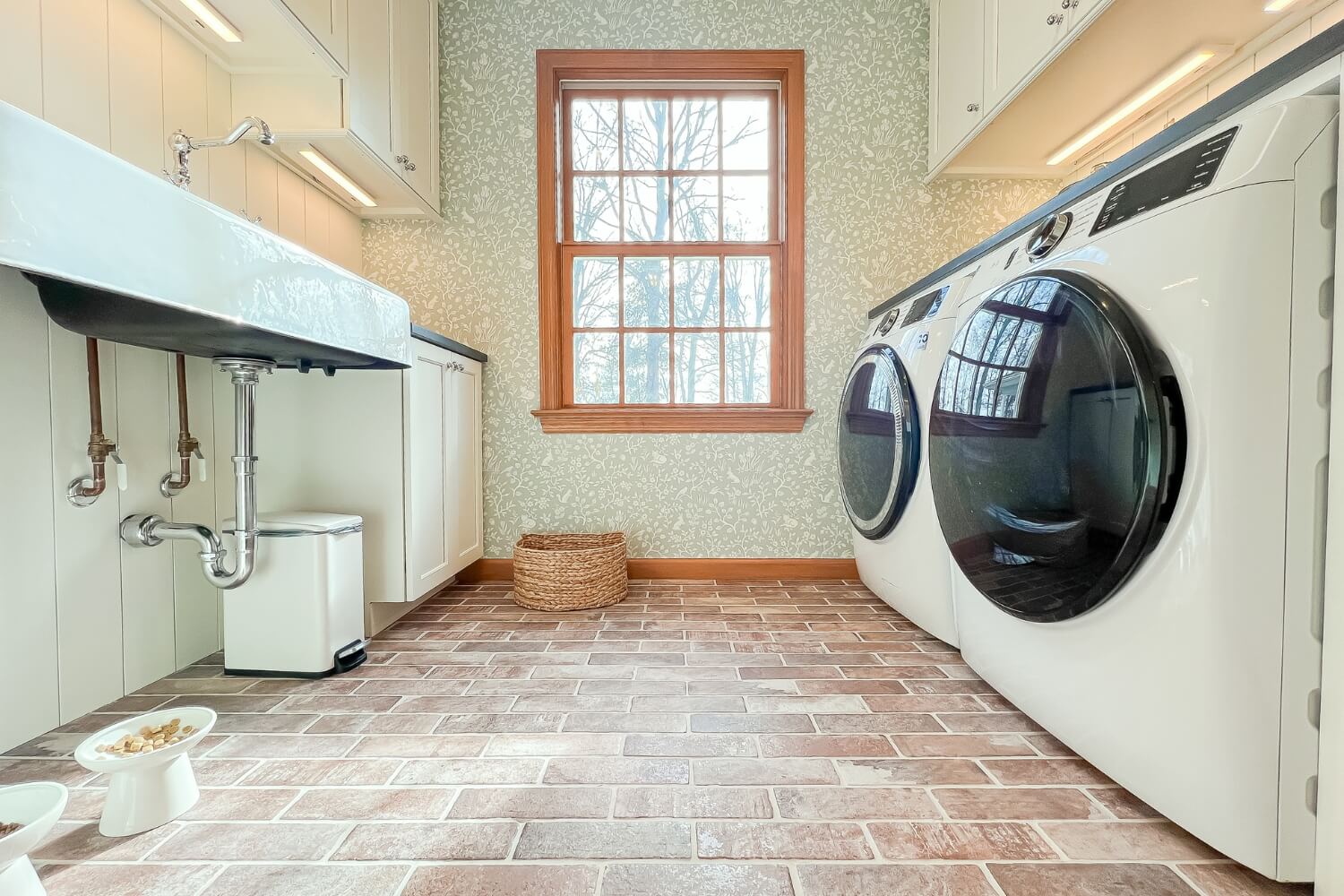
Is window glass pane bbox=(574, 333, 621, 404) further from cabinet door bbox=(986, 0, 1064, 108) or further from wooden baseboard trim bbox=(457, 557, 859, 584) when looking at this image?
cabinet door bbox=(986, 0, 1064, 108)

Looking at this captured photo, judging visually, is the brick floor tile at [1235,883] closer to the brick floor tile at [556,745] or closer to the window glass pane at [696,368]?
the brick floor tile at [556,745]

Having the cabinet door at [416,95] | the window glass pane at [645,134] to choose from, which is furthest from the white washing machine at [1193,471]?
the cabinet door at [416,95]

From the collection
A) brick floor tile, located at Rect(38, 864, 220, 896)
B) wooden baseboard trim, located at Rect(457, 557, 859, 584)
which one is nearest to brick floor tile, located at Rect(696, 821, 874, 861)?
brick floor tile, located at Rect(38, 864, 220, 896)

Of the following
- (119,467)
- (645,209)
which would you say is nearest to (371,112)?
(645,209)

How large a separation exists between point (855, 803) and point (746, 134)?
8.02ft

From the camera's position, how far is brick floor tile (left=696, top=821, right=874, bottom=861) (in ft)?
2.66

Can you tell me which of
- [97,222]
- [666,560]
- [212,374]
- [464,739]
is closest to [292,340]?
[97,222]

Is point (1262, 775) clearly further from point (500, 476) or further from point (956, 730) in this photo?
point (500, 476)

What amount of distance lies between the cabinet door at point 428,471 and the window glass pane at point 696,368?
3.08 feet

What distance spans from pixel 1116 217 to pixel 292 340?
1.49m

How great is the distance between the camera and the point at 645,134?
97.3 inches

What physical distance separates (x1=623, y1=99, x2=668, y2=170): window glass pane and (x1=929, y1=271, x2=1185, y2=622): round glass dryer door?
5.72 ft

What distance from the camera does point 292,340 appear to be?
1.17m

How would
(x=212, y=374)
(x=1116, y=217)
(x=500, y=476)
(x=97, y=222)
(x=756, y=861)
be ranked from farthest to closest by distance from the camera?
(x=500, y=476), (x=212, y=374), (x=1116, y=217), (x=756, y=861), (x=97, y=222)
